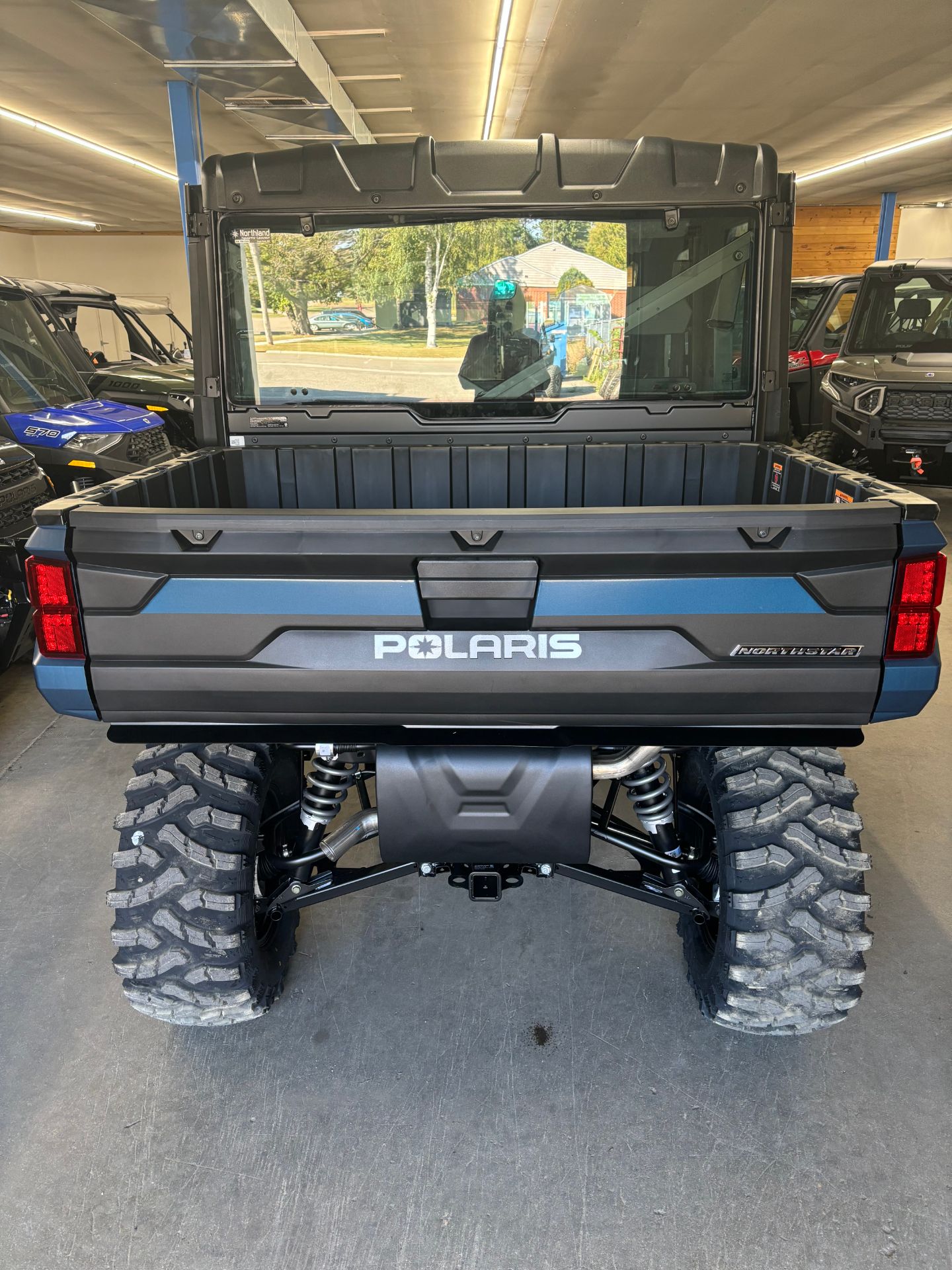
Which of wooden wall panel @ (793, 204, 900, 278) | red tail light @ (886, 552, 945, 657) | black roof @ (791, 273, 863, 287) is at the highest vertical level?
wooden wall panel @ (793, 204, 900, 278)

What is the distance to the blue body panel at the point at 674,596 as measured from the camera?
70.7 inches

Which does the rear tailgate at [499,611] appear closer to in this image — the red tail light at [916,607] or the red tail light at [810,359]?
the red tail light at [916,607]

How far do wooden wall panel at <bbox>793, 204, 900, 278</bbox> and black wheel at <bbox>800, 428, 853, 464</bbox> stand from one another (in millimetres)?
13101

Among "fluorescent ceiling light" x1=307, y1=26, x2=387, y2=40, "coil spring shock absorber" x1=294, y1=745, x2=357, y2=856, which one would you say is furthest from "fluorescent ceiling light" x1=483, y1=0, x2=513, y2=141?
"coil spring shock absorber" x1=294, y1=745, x2=357, y2=856

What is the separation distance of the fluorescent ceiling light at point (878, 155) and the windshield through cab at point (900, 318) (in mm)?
6237

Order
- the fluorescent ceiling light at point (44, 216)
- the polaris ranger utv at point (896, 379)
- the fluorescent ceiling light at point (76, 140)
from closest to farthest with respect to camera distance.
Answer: the polaris ranger utv at point (896, 379) < the fluorescent ceiling light at point (76, 140) < the fluorescent ceiling light at point (44, 216)

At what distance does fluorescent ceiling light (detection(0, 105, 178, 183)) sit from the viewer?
11.2m

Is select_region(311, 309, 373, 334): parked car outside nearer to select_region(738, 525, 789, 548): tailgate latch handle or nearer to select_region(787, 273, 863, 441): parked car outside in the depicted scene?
select_region(738, 525, 789, 548): tailgate latch handle

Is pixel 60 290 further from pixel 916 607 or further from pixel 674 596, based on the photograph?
pixel 916 607

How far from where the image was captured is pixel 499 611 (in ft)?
5.97

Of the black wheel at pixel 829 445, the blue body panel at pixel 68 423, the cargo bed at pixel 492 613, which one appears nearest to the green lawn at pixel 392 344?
the cargo bed at pixel 492 613

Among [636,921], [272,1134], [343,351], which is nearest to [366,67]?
[343,351]

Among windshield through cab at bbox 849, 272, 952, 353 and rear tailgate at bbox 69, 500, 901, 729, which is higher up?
windshield through cab at bbox 849, 272, 952, 353

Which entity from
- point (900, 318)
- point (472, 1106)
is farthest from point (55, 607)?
point (900, 318)
